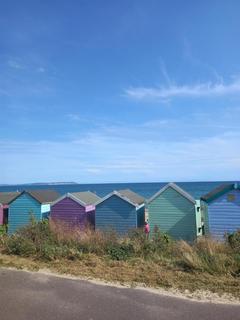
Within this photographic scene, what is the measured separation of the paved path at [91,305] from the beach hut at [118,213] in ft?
32.1

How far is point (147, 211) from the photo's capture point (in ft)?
54.8

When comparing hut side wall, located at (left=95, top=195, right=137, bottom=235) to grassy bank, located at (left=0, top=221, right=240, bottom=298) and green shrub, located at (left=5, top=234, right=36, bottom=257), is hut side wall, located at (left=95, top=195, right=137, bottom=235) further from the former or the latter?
green shrub, located at (left=5, top=234, right=36, bottom=257)

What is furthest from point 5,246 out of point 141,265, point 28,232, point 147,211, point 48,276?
point 147,211

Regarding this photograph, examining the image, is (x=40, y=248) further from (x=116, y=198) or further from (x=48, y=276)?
(x=116, y=198)

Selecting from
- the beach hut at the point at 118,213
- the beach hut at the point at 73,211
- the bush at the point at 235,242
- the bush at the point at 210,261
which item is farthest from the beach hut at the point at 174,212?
the bush at the point at 210,261

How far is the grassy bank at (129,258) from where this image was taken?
23.0 ft

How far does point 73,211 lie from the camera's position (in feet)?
58.5

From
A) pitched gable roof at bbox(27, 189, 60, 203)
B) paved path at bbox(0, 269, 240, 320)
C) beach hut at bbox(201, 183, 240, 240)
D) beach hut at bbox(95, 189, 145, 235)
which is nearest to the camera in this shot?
paved path at bbox(0, 269, 240, 320)

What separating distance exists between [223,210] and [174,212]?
2.46m

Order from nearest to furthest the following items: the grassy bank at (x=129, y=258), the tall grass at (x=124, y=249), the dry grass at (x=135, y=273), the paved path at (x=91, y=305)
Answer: the paved path at (x=91, y=305) < the dry grass at (x=135, y=273) < the grassy bank at (x=129, y=258) < the tall grass at (x=124, y=249)

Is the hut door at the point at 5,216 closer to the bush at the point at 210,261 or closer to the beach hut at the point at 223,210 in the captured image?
the beach hut at the point at 223,210

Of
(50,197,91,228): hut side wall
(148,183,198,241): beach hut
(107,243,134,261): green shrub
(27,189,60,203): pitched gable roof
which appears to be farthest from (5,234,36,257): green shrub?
(27,189,60,203): pitched gable roof

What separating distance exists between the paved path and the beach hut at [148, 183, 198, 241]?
9875 mm

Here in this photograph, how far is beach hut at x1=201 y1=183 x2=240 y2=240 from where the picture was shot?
48.4 ft
